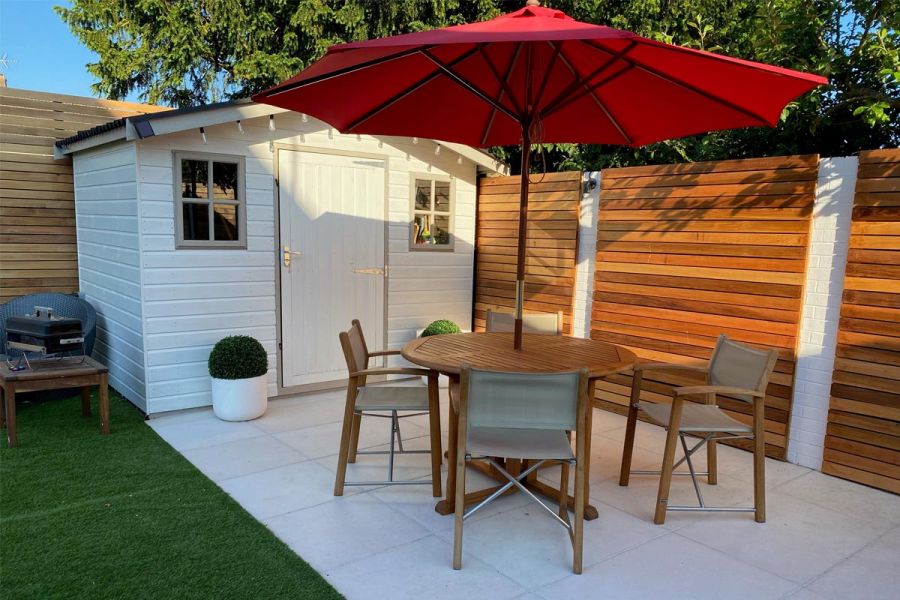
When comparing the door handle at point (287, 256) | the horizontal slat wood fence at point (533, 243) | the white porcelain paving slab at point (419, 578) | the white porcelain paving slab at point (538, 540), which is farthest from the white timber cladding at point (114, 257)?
the horizontal slat wood fence at point (533, 243)

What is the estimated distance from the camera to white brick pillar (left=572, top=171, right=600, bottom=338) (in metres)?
→ 5.27

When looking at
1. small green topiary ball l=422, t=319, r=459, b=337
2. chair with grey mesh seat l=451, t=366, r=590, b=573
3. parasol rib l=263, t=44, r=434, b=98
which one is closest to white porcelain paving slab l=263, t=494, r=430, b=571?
chair with grey mesh seat l=451, t=366, r=590, b=573

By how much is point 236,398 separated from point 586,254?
3150mm

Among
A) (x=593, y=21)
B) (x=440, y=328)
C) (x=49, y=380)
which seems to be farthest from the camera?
(x=593, y=21)

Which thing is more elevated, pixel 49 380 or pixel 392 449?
pixel 49 380

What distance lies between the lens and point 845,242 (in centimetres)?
379

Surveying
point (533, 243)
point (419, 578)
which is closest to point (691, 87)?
point (419, 578)

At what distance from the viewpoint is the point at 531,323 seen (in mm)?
4332

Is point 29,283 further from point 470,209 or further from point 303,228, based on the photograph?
point 470,209

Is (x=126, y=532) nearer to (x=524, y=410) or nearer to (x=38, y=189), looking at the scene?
(x=524, y=410)

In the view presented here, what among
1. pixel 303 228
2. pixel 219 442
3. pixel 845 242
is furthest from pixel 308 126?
pixel 845 242

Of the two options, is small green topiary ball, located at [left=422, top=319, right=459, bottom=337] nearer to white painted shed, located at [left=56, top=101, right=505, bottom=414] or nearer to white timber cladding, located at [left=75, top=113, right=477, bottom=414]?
white painted shed, located at [left=56, top=101, right=505, bottom=414]

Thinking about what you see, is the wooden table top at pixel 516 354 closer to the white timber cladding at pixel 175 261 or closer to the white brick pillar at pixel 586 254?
the white brick pillar at pixel 586 254

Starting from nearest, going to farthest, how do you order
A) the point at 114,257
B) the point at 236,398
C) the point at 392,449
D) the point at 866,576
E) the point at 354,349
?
the point at 866,576 < the point at 354,349 < the point at 392,449 < the point at 236,398 < the point at 114,257
